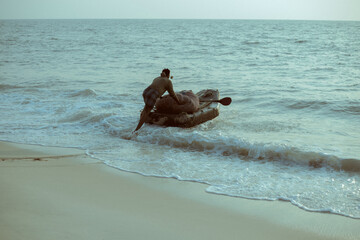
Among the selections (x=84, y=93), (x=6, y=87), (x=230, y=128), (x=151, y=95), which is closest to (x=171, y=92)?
(x=151, y=95)

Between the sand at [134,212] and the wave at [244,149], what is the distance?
6.27 ft

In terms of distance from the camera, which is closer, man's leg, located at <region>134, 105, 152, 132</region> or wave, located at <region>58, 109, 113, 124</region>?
man's leg, located at <region>134, 105, 152, 132</region>

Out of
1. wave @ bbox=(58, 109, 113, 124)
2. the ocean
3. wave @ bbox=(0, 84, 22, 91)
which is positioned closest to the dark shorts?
the ocean

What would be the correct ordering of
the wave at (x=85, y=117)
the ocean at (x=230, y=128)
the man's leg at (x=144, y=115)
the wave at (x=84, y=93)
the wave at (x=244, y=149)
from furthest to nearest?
1. the wave at (x=84, y=93)
2. the wave at (x=85, y=117)
3. the man's leg at (x=144, y=115)
4. the wave at (x=244, y=149)
5. the ocean at (x=230, y=128)

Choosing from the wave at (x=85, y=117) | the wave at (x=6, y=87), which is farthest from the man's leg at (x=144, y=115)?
the wave at (x=6, y=87)

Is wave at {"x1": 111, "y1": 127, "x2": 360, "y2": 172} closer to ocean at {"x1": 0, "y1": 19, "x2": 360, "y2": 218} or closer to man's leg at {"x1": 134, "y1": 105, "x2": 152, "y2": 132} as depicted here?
ocean at {"x1": 0, "y1": 19, "x2": 360, "y2": 218}

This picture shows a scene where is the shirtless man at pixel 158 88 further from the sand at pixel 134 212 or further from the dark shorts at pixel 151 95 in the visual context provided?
the sand at pixel 134 212

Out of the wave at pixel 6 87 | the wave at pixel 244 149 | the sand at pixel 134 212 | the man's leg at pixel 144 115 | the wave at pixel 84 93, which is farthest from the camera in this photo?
the wave at pixel 6 87

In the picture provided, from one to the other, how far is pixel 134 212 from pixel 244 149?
329 cm

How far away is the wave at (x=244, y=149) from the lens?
251 inches

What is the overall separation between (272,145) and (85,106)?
5.79 m

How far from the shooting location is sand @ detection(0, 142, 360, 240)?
3766mm

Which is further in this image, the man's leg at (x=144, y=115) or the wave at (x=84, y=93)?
the wave at (x=84, y=93)

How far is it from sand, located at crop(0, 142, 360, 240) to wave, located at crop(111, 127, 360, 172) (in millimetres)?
1911
